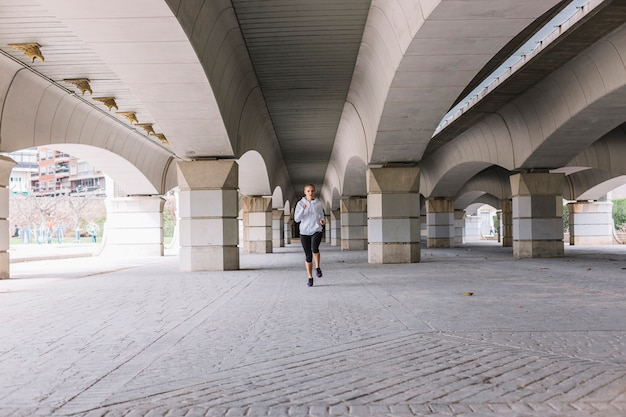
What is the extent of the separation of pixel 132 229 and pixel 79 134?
1110 centimetres

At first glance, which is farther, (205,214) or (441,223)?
(441,223)

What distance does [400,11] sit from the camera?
9.92 m

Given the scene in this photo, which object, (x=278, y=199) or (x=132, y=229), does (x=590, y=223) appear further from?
(x=132, y=229)

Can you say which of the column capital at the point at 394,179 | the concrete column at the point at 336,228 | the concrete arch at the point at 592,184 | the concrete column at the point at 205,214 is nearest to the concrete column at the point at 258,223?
the concrete column at the point at 336,228

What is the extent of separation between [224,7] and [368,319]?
20.4 feet

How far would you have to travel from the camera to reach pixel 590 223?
37.8 metres

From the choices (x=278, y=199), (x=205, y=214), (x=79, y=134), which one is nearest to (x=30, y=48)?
(x=205, y=214)

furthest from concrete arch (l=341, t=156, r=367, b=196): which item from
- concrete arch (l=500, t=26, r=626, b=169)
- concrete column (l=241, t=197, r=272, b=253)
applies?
concrete arch (l=500, t=26, r=626, b=169)

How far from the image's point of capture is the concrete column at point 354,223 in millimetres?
32344

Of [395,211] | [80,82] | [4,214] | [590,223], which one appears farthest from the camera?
[590,223]

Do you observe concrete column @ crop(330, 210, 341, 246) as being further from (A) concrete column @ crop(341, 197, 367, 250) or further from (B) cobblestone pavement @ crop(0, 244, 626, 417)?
(B) cobblestone pavement @ crop(0, 244, 626, 417)

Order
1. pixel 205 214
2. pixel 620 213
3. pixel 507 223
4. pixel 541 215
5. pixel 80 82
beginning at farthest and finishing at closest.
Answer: pixel 620 213 → pixel 507 223 → pixel 541 215 → pixel 205 214 → pixel 80 82

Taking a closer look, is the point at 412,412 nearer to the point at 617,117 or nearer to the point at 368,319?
the point at 368,319

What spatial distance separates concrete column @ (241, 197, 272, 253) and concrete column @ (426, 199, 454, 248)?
400 inches
